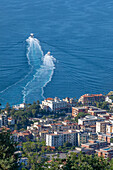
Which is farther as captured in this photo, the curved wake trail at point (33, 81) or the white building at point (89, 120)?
the curved wake trail at point (33, 81)

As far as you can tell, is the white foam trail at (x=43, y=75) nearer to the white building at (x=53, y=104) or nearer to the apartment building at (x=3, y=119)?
the white building at (x=53, y=104)

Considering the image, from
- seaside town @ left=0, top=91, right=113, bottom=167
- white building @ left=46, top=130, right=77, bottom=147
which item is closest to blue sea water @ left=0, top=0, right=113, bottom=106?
seaside town @ left=0, top=91, right=113, bottom=167

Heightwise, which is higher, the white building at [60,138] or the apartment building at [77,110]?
the apartment building at [77,110]

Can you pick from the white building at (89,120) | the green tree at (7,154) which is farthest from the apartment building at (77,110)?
the green tree at (7,154)

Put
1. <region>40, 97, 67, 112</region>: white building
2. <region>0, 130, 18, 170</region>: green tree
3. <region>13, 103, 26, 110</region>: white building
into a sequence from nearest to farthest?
<region>0, 130, 18, 170</region>: green tree < <region>13, 103, 26, 110</region>: white building < <region>40, 97, 67, 112</region>: white building

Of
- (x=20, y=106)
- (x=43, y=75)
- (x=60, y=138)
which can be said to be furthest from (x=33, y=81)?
(x=60, y=138)

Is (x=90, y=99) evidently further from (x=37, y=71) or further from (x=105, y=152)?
(x=105, y=152)

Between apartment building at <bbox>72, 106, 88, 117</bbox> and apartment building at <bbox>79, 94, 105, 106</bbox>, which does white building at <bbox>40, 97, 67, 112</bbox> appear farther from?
apartment building at <bbox>79, 94, 105, 106</bbox>
